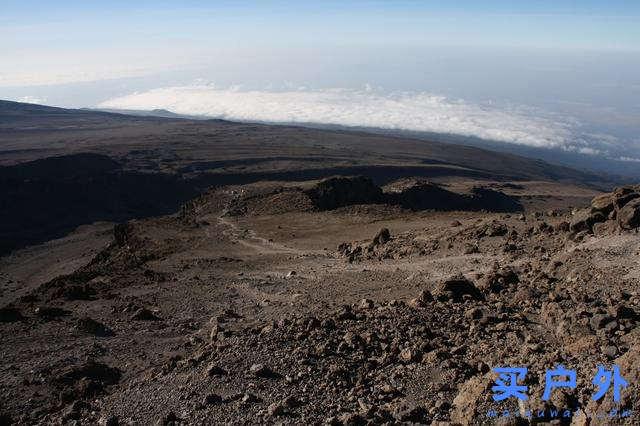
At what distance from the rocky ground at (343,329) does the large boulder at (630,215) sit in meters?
0.03

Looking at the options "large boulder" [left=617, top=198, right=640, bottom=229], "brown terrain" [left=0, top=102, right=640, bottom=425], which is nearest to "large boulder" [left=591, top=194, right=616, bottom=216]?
"brown terrain" [left=0, top=102, right=640, bottom=425]

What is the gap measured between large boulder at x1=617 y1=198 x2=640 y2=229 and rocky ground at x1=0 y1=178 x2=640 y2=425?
3cm

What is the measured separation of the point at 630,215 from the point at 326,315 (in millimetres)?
7367

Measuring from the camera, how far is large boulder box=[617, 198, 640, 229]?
1230 cm

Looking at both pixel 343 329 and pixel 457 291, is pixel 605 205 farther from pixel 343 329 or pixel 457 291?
pixel 343 329

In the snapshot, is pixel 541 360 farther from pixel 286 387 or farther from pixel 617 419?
pixel 286 387

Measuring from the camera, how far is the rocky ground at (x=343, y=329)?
7035 millimetres

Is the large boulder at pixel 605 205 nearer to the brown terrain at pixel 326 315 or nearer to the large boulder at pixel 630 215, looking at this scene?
the brown terrain at pixel 326 315

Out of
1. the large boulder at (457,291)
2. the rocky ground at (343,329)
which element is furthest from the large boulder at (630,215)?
the large boulder at (457,291)

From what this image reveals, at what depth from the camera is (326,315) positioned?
10836 mm

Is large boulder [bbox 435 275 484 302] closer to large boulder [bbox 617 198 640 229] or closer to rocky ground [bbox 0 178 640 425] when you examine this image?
rocky ground [bbox 0 178 640 425]

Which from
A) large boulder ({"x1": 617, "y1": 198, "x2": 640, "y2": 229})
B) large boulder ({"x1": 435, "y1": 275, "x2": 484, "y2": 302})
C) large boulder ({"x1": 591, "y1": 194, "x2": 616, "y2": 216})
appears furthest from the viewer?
large boulder ({"x1": 591, "y1": 194, "x2": 616, "y2": 216})

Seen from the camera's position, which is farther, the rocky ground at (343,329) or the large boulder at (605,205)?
the large boulder at (605,205)

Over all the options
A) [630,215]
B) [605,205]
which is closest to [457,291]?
[630,215]
